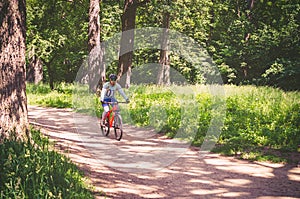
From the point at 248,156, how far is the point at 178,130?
3.21m

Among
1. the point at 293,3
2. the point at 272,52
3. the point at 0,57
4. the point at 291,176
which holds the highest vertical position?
the point at 293,3

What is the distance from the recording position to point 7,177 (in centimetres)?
525

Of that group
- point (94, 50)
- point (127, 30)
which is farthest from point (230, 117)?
point (94, 50)

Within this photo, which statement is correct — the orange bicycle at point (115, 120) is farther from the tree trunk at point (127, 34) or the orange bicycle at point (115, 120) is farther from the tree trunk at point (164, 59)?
the tree trunk at point (164, 59)

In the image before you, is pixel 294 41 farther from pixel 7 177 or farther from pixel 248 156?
pixel 7 177

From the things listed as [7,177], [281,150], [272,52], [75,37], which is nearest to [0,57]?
[7,177]

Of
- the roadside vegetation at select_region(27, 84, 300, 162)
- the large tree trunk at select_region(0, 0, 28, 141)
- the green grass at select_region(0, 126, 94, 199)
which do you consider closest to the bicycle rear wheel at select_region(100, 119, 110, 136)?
the roadside vegetation at select_region(27, 84, 300, 162)

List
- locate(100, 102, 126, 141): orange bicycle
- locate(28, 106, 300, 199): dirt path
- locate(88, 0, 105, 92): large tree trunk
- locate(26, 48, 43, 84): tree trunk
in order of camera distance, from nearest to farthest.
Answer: locate(28, 106, 300, 199): dirt path
locate(100, 102, 126, 141): orange bicycle
locate(88, 0, 105, 92): large tree trunk
locate(26, 48, 43, 84): tree trunk

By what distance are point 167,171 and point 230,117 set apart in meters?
4.21

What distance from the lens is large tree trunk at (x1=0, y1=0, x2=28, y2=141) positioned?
269 inches

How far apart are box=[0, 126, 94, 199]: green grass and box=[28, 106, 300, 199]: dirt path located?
1.80ft

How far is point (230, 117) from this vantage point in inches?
436

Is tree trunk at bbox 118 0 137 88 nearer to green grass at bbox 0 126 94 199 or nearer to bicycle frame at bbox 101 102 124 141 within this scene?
bicycle frame at bbox 101 102 124 141

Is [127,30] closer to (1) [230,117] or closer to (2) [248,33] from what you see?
(1) [230,117]
